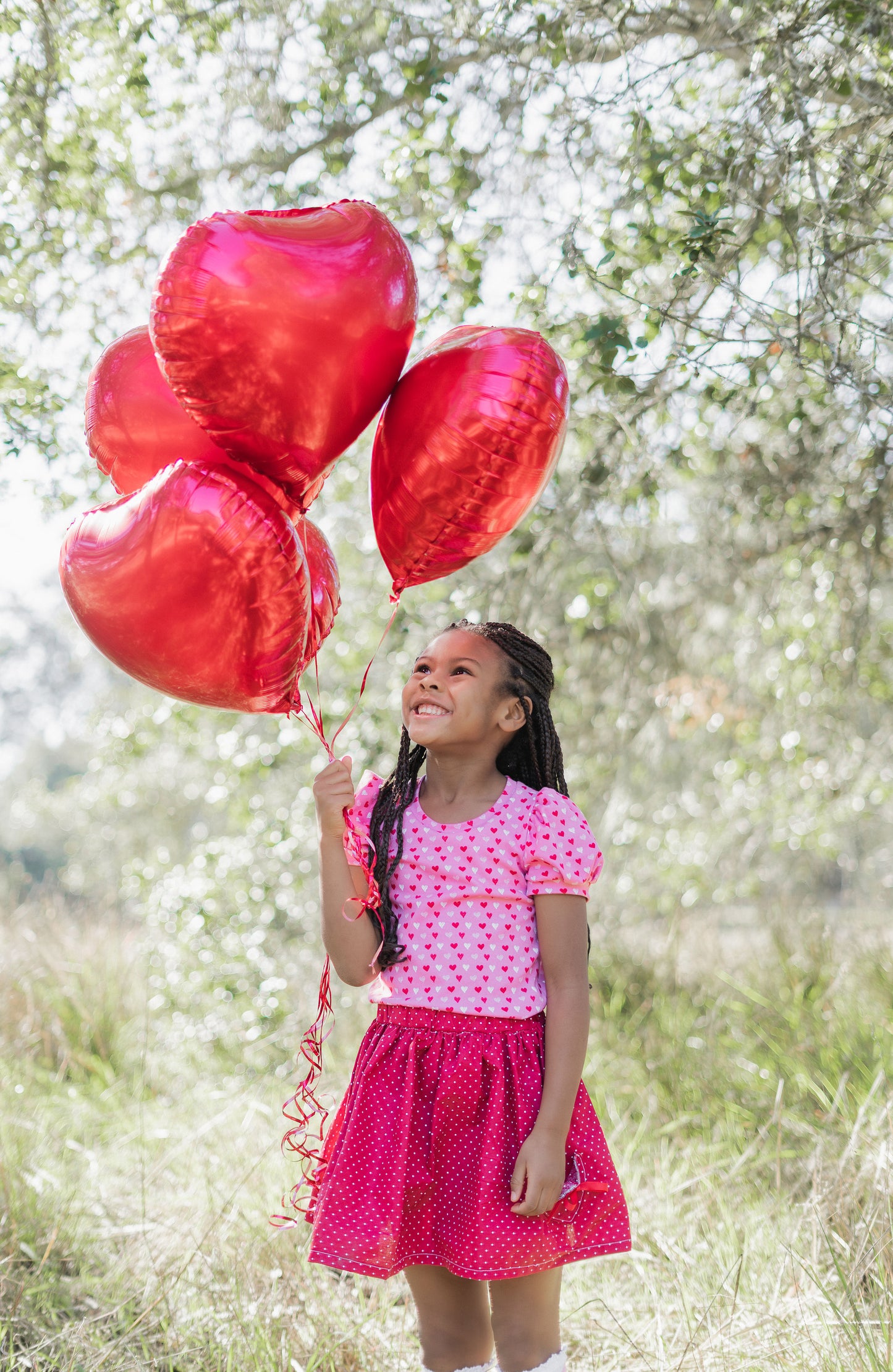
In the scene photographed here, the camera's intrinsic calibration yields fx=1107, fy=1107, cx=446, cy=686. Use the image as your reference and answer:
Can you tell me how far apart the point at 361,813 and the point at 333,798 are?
0.85 feet

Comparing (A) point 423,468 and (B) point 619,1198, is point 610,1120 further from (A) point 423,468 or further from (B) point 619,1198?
(A) point 423,468

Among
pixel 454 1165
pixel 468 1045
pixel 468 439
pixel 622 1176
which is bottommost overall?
pixel 622 1176

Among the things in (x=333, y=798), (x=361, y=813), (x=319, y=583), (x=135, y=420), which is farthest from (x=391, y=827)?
(x=135, y=420)

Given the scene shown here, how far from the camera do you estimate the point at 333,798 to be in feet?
5.86

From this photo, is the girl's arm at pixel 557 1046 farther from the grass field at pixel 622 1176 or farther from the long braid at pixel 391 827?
the grass field at pixel 622 1176

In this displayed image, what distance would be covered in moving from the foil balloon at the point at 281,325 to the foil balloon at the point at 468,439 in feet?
0.28

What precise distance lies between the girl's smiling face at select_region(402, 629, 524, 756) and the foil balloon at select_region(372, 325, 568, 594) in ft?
0.65

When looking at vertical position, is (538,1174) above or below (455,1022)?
below

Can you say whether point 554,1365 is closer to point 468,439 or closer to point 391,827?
point 391,827

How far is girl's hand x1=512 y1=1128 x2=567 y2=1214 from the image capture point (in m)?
1.65

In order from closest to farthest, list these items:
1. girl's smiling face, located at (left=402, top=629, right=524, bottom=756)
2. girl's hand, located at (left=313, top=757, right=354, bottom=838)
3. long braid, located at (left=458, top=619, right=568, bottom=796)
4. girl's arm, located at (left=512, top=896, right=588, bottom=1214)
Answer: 1. girl's arm, located at (left=512, top=896, right=588, bottom=1214)
2. girl's hand, located at (left=313, top=757, right=354, bottom=838)
3. girl's smiling face, located at (left=402, top=629, right=524, bottom=756)
4. long braid, located at (left=458, top=619, right=568, bottom=796)

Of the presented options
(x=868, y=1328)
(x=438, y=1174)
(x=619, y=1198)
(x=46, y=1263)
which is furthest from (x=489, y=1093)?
(x=46, y=1263)

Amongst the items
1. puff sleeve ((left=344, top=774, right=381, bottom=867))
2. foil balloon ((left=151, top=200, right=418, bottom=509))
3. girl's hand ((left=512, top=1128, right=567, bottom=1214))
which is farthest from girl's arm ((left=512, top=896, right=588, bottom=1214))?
foil balloon ((left=151, top=200, right=418, bottom=509))

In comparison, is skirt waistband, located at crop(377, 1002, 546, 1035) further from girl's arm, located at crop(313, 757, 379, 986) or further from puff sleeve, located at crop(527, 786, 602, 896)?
puff sleeve, located at crop(527, 786, 602, 896)
